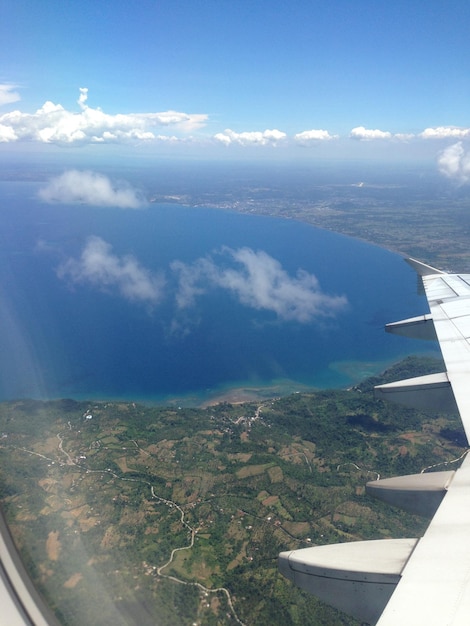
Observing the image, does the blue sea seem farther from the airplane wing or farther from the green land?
A: the airplane wing

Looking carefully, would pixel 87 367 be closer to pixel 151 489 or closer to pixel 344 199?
pixel 151 489

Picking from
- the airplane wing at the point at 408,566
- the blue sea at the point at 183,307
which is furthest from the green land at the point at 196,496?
the blue sea at the point at 183,307

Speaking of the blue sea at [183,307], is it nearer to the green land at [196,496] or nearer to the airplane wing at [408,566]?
the green land at [196,496]

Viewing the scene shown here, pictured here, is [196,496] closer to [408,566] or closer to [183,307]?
[408,566]

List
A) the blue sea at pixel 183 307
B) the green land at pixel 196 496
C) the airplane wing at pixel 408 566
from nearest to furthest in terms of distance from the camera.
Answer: the airplane wing at pixel 408 566 → the green land at pixel 196 496 → the blue sea at pixel 183 307

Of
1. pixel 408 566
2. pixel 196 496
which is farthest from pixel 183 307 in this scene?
pixel 408 566

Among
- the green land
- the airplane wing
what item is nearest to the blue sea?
the green land
